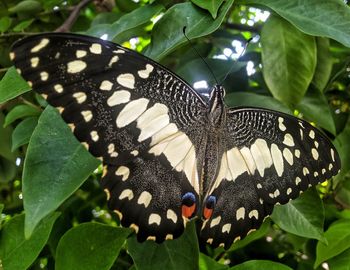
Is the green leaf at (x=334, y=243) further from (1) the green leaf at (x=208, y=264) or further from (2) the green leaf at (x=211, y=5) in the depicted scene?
(2) the green leaf at (x=211, y=5)

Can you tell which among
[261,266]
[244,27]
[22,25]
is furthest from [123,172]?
[244,27]

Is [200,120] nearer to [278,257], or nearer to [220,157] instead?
[220,157]

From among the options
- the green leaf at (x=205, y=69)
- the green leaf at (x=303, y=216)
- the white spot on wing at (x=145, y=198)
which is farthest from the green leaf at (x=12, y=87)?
the green leaf at (x=303, y=216)

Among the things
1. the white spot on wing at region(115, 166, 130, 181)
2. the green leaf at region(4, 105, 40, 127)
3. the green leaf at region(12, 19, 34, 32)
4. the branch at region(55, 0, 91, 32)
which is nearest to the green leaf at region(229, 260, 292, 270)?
the white spot on wing at region(115, 166, 130, 181)

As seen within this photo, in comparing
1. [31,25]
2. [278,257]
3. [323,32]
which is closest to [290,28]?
[323,32]

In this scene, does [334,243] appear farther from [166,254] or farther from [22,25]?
[22,25]

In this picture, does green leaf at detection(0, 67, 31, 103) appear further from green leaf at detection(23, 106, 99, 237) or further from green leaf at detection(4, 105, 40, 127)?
green leaf at detection(4, 105, 40, 127)
